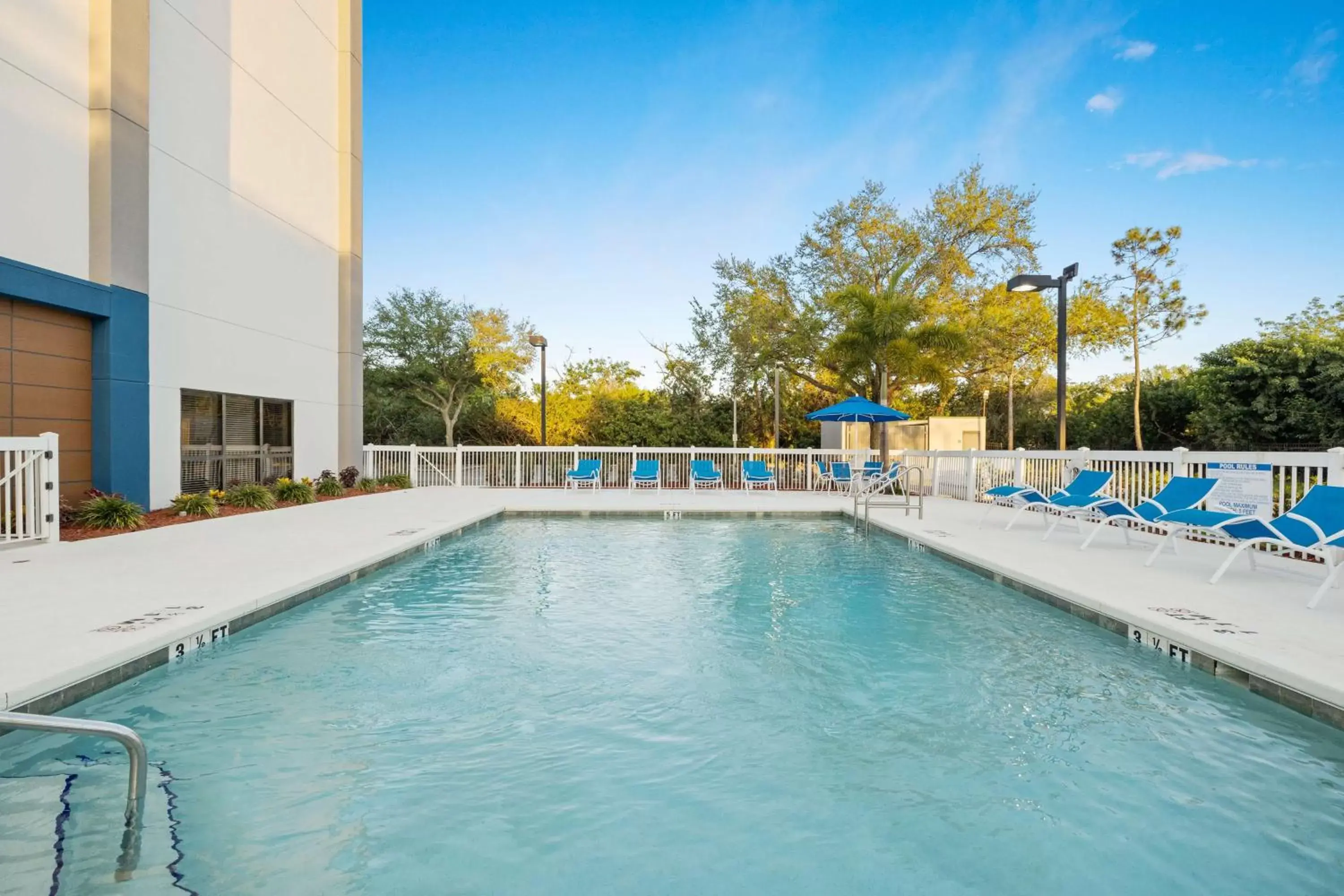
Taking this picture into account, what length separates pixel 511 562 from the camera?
7301mm

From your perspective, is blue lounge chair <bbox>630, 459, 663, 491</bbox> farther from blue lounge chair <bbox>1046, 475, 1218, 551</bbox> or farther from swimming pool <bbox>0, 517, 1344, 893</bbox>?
swimming pool <bbox>0, 517, 1344, 893</bbox>

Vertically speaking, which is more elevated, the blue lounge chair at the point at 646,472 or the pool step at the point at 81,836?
the blue lounge chair at the point at 646,472

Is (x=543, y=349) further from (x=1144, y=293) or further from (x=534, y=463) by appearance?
(x=1144, y=293)

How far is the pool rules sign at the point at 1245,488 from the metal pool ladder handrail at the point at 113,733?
25.1ft

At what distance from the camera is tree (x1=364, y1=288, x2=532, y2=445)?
27.0 meters

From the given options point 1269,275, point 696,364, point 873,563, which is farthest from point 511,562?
point 1269,275

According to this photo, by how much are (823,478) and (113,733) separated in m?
15.0

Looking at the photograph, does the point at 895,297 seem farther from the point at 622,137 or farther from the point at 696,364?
the point at 696,364

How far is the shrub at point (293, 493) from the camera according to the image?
11.4m

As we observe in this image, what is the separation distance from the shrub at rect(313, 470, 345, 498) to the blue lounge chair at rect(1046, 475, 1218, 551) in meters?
11.7

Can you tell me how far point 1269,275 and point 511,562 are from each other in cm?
3251

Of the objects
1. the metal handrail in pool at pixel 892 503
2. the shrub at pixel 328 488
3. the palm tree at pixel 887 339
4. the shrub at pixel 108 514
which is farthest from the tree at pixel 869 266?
the shrub at pixel 108 514

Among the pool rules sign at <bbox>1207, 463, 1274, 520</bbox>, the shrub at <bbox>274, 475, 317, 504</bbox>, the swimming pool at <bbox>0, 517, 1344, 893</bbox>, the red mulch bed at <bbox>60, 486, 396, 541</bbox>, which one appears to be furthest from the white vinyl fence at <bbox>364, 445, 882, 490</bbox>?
the swimming pool at <bbox>0, 517, 1344, 893</bbox>

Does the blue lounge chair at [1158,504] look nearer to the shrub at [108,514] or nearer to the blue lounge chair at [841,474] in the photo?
the blue lounge chair at [841,474]
